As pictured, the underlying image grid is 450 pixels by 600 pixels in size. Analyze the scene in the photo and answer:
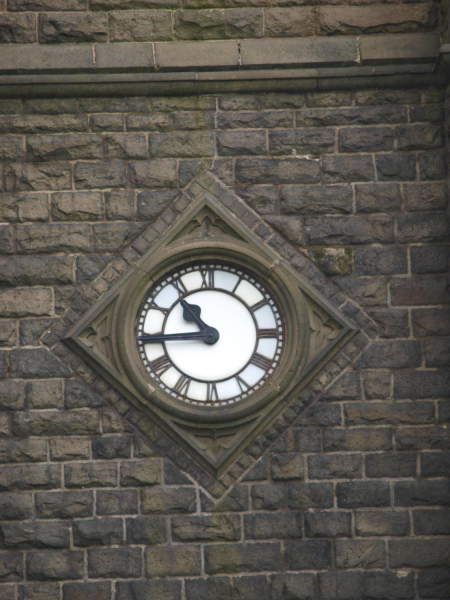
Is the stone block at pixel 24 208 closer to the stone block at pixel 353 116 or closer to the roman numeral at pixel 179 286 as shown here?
the roman numeral at pixel 179 286

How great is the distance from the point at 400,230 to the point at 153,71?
2378 mm

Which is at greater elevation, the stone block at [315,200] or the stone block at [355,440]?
the stone block at [315,200]

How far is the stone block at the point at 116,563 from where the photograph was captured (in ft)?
27.1

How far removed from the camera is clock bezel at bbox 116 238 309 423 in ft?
27.7

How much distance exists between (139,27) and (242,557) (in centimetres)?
433

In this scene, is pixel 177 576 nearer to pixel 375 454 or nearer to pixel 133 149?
pixel 375 454

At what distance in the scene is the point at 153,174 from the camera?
884 centimetres

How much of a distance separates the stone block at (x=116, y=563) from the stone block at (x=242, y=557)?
0.54m

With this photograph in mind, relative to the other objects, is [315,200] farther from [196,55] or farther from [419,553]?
[419,553]

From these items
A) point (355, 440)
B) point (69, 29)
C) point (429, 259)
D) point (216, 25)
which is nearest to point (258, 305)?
point (355, 440)

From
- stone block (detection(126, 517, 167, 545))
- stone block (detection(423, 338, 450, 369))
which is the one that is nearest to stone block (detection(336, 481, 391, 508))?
stone block (detection(423, 338, 450, 369))

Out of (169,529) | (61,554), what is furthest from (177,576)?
(61,554)

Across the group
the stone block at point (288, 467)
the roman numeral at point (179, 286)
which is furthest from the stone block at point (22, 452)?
the stone block at point (288, 467)

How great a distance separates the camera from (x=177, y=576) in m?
8.27
